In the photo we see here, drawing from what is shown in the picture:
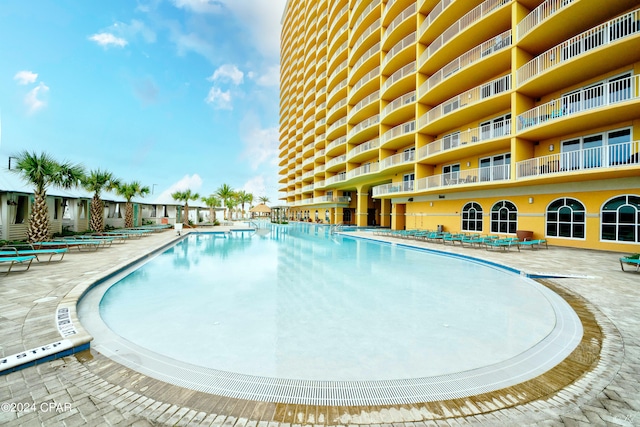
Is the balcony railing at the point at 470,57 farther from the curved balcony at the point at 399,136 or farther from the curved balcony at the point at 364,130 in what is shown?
the curved balcony at the point at 364,130

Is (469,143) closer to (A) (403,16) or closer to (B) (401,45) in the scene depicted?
(B) (401,45)

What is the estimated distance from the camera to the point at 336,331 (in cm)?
461

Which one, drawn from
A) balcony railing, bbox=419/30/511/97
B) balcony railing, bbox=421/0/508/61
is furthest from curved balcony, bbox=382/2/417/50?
balcony railing, bbox=419/30/511/97

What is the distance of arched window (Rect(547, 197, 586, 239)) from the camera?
13.8 m

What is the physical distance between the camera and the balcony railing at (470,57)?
1526cm

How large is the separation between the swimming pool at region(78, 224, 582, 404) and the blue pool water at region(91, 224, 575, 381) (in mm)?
25

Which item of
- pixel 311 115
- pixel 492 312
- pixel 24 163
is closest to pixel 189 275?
pixel 492 312

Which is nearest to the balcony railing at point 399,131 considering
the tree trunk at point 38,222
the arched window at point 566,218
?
the arched window at point 566,218

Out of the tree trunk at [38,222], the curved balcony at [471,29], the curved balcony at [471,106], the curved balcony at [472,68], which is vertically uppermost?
the curved balcony at [471,29]

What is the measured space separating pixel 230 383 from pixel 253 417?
0.76 m

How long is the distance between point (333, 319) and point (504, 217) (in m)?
17.4

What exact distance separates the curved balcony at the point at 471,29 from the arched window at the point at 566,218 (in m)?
11.2

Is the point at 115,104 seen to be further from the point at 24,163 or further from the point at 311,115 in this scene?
the point at 24,163

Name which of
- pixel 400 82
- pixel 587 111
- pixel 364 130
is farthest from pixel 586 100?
pixel 364 130
